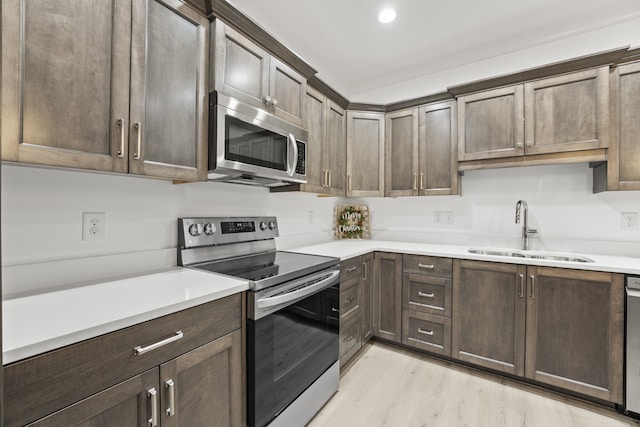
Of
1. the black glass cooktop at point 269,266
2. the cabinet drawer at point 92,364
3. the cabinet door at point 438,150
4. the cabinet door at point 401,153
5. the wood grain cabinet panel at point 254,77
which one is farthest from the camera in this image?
the cabinet door at point 401,153

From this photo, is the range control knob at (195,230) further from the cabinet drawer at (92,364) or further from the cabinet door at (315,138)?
the cabinet door at (315,138)

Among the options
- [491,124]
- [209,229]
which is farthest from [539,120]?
[209,229]

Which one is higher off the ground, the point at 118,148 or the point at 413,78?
the point at 413,78

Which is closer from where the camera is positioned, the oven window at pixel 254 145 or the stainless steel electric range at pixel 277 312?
A: the stainless steel electric range at pixel 277 312

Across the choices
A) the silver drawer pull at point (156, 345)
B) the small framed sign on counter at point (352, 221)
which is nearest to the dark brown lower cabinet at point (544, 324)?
the small framed sign on counter at point (352, 221)

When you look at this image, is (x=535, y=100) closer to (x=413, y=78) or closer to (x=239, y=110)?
(x=413, y=78)

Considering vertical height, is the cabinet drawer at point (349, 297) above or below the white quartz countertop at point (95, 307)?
below

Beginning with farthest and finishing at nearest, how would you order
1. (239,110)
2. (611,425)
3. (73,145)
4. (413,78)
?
1. (413,78)
2. (611,425)
3. (239,110)
4. (73,145)

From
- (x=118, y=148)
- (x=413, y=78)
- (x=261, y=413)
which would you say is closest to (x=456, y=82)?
(x=413, y=78)

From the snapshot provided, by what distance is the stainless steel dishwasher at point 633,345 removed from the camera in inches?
68.8

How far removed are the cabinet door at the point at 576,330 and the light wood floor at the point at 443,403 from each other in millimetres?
136

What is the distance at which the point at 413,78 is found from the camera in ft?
10.3

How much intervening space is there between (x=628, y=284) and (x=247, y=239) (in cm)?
235

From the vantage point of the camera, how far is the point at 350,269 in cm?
232
